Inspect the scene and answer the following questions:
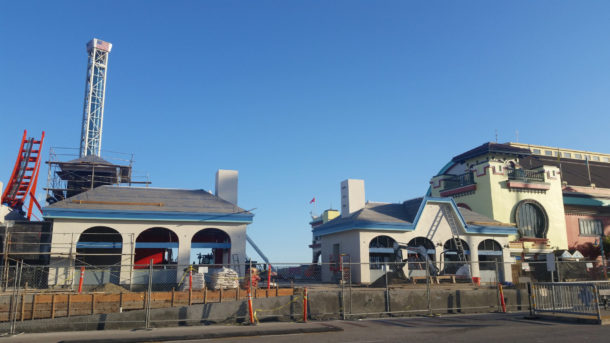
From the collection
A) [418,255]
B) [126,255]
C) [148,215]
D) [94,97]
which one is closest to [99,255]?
[126,255]

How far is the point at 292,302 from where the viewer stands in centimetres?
2044

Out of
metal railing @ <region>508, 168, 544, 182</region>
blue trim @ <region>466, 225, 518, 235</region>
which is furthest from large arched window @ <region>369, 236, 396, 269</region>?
metal railing @ <region>508, 168, 544, 182</region>

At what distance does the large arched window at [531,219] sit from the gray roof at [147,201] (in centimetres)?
2776

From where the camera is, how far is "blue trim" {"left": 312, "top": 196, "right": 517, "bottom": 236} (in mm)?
32844

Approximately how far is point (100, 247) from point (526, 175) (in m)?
38.1

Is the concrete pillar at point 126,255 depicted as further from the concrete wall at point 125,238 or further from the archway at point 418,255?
the archway at point 418,255

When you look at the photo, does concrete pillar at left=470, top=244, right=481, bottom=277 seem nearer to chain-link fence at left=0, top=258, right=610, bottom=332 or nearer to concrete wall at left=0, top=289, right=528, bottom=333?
chain-link fence at left=0, top=258, right=610, bottom=332

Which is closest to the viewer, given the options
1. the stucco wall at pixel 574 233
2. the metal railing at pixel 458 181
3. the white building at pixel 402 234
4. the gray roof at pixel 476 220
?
the white building at pixel 402 234

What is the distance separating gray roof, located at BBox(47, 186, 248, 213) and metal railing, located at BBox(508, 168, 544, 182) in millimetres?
27916

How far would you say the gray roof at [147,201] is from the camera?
96.2 feet

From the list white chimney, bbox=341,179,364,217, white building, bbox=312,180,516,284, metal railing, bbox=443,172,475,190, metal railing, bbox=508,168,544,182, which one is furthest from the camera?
metal railing, bbox=443,172,475,190

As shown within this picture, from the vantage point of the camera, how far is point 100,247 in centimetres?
2886

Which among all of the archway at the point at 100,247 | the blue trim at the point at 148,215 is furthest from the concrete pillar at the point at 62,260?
the blue trim at the point at 148,215

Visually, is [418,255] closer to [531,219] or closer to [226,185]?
[226,185]
